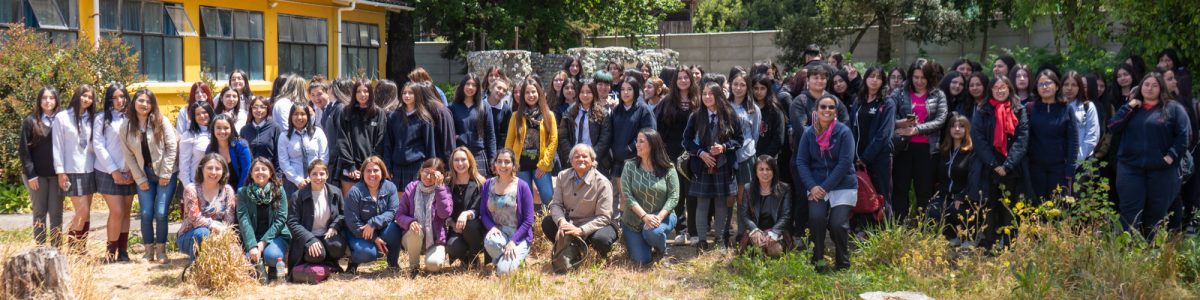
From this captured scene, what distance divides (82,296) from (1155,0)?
346 inches

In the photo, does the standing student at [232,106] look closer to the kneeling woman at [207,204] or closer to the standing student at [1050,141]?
the kneeling woman at [207,204]

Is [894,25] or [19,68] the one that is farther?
[894,25]

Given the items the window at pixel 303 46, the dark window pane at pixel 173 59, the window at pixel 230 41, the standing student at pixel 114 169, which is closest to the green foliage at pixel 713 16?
the window at pixel 303 46

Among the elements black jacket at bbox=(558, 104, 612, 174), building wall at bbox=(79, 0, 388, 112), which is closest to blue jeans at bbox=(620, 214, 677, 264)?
black jacket at bbox=(558, 104, 612, 174)

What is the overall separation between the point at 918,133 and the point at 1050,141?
2.87 ft

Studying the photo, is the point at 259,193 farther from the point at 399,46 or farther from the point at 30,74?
the point at 399,46

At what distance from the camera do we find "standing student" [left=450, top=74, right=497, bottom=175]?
7.91 metres

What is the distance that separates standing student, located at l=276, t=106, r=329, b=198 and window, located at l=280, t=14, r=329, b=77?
11144 millimetres

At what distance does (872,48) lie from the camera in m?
22.2

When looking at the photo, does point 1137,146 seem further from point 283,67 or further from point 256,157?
point 283,67

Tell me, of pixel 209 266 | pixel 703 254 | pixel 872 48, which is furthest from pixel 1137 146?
pixel 872 48

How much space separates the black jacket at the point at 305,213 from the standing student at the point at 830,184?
313 cm

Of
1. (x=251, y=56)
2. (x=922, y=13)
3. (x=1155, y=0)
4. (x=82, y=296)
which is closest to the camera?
(x=82, y=296)

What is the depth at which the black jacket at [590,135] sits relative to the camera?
25.9ft
